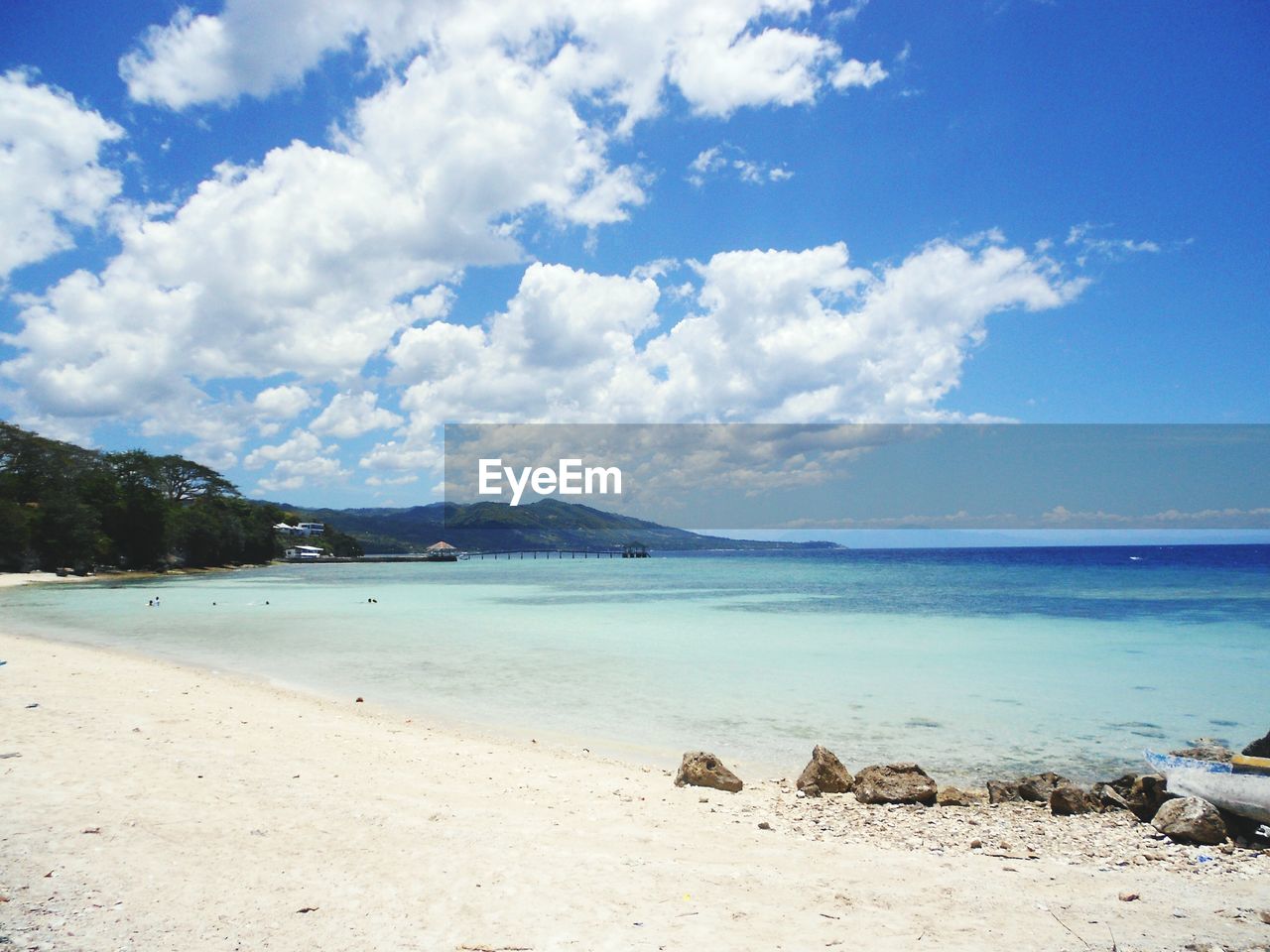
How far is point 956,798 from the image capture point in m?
6.53

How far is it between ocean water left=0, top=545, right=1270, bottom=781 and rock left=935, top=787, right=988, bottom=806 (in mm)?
1215

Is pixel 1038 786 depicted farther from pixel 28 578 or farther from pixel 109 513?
pixel 109 513

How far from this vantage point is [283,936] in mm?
3574

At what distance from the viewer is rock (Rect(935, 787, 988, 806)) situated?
21.4 feet

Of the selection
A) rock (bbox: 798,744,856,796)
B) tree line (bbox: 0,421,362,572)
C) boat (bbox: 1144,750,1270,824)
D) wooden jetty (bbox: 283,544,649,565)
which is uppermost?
tree line (bbox: 0,421,362,572)

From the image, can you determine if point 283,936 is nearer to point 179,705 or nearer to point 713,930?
point 713,930

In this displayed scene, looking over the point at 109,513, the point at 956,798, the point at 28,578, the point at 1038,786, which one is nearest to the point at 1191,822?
the point at 1038,786

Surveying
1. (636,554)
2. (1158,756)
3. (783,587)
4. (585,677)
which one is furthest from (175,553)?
(636,554)

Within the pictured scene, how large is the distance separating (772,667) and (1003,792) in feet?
28.4

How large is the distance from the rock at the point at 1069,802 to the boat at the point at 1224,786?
0.63 metres

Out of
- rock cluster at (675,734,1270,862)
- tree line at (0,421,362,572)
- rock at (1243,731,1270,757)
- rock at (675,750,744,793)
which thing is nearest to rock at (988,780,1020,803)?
rock cluster at (675,734,1270,862)

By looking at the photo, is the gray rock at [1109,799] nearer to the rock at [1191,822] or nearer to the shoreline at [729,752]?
the rock at [1191,822]

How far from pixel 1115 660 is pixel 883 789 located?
45.2 feet

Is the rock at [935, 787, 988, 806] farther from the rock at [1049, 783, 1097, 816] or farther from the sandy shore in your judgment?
the rock at [1049, 783, 1097, 816]
